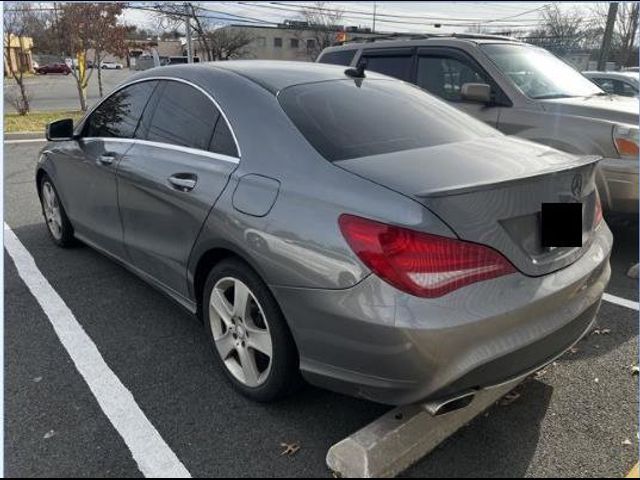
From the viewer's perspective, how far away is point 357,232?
2.26m

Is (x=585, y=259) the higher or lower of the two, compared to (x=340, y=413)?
higher

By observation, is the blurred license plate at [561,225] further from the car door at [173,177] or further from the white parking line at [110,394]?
the white parking line at [110,394]

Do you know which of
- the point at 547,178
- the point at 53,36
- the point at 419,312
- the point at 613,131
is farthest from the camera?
the point at 53,36

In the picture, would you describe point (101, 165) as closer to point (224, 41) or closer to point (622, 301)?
point (622, 301)

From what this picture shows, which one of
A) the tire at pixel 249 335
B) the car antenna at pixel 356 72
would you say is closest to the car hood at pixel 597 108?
the car antenna at pixel 356 72

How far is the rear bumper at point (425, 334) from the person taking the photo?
2146mm

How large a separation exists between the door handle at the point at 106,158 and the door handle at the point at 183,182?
3.01 feet

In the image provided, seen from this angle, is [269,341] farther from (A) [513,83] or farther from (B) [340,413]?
(A) [513,83]

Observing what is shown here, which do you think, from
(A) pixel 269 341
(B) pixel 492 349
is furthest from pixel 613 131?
(A) pixel 269 341

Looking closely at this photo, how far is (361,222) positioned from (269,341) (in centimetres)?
80

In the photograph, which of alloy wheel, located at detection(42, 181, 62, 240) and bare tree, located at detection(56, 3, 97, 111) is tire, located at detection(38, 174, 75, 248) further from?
bare tree, located at detection(56, 3, 97, 111)

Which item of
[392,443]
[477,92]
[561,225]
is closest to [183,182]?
[392,443]

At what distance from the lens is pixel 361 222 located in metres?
2.26

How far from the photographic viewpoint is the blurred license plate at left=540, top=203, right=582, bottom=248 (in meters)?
2.46
